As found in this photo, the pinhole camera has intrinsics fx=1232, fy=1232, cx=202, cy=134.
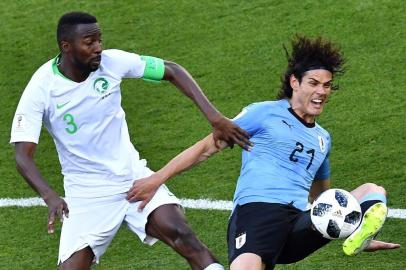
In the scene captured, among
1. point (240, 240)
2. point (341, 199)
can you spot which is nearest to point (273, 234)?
point (240, 240)

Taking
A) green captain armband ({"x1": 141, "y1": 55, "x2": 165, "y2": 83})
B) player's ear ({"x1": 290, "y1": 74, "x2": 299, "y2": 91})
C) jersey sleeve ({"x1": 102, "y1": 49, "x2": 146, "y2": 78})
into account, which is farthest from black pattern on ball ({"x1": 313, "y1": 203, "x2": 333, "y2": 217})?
jersey sleeve ({"x1": 102, "y1": 49, "x2": 146, "y2": 78})

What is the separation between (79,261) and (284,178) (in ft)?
4.88

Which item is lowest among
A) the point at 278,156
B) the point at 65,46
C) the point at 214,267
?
the point at 214,267

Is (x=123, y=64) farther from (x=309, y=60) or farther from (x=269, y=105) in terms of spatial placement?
(x=309, y=60)

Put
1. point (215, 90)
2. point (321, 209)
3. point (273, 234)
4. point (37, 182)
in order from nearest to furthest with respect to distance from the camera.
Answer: point (37, 182) < point (321, 209) < point (273, 234) < point (215, 90)

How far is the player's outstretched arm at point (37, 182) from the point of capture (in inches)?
305

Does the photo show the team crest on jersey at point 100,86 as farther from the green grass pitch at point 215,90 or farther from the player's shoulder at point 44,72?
the green grass pitch at point 215,90

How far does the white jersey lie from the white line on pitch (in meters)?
2.07

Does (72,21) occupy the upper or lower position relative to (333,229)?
upper

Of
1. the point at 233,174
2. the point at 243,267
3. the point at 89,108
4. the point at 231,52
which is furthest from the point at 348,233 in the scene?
the point at 231,52

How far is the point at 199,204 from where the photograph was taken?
1053 centimetres

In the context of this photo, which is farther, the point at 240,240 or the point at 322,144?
the point at 322,144

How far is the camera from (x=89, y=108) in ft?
27.2

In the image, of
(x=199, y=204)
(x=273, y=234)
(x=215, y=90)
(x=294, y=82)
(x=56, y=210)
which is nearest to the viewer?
(x=56, y=210)
